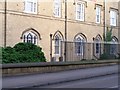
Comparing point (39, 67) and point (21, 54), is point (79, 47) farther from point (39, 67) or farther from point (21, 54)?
point (39, 67)

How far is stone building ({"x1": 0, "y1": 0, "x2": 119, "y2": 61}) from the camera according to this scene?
1099 inches

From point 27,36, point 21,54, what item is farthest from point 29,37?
point 21,54

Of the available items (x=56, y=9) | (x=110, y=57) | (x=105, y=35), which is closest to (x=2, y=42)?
(x=56, y=9)

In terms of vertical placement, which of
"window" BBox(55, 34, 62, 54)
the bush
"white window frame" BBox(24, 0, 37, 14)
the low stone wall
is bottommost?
the low stone wall

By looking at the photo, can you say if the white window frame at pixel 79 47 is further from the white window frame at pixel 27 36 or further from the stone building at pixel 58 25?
the white window frame at pixel 27 36

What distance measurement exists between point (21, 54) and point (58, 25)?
9.63 meters

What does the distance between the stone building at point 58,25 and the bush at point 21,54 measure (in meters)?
1.76

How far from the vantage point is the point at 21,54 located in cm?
2417

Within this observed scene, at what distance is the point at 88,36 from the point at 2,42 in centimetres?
1366

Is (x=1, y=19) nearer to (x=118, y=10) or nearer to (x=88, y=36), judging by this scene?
(x=88, y=36)

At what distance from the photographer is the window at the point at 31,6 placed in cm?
2983

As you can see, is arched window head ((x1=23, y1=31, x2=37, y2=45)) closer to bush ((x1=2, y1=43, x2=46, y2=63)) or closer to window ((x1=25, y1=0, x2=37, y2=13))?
window ((x1=25, y1=0, x2=37, y2=13))

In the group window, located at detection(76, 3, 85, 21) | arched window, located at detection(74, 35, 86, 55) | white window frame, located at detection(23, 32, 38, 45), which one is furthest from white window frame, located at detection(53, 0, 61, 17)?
white window frame, located at detection(23, 32, 38, 45)

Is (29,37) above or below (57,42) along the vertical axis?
above
